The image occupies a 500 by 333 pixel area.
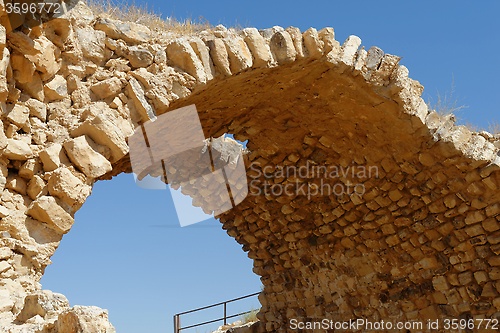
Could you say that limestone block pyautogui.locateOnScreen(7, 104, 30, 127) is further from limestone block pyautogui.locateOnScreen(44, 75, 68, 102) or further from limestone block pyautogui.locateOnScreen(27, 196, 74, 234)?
limestone block pyautogui.locateOnScreen(27, 196, 74, 234)

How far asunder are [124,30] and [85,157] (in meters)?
1.24

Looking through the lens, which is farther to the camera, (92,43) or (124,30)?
(124,30)

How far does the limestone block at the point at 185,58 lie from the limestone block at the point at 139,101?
0.43 meters

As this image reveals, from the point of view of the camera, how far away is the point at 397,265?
276 inches

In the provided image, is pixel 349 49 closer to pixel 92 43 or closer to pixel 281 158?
pixel 281 158

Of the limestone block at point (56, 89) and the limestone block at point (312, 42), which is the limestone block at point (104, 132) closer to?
the limestone block at point (56, 89)

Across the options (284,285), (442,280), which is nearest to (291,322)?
(284,285)

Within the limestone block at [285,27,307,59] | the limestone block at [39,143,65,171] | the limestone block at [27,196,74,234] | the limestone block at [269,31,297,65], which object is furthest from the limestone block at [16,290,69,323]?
the limestone block at [285,27,307,59]

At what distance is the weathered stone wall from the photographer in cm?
365

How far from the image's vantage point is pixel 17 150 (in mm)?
3611

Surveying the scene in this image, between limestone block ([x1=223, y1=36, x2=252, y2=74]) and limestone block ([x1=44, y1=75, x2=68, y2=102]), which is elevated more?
limestone block ([x1=223, y1=36, x2=252, y2=74])

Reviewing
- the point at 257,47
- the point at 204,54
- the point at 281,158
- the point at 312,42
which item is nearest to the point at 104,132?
the point at 204,54

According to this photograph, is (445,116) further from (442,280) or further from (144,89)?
(144,89)

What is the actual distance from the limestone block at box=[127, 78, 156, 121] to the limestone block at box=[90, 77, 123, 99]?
95mm
